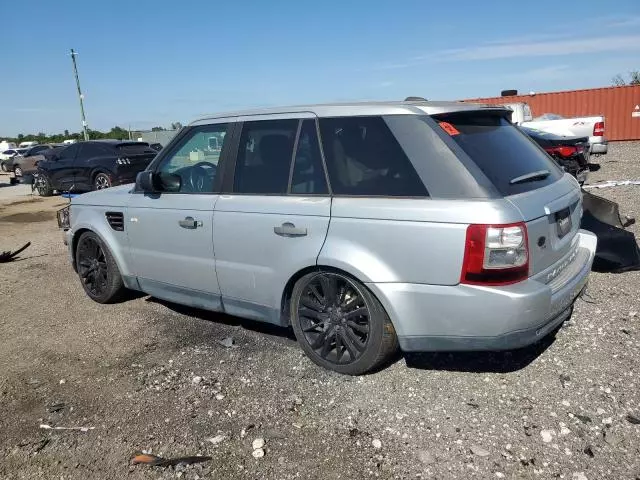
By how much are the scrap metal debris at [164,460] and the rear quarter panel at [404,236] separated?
130 cm

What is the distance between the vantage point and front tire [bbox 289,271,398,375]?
331 cm

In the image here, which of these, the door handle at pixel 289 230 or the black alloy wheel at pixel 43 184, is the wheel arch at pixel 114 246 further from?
the black alloy wheel at pixel 43 184

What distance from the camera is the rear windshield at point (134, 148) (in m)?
14.5

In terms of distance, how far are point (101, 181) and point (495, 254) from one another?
13.4 m

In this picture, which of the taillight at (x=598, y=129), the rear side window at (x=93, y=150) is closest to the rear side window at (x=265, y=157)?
the rear side window at (x=93, y=150)

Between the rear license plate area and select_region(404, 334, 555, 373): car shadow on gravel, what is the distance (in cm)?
89

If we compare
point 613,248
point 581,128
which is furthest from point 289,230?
point 581,128

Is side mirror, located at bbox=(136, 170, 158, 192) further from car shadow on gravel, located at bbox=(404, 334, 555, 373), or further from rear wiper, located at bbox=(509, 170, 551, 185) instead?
rear wiper, located at bbox=(509, 170, 551, 185)

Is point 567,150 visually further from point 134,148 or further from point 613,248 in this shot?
point 134,148

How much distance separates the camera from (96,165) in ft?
47.1

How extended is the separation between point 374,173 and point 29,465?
2.44m

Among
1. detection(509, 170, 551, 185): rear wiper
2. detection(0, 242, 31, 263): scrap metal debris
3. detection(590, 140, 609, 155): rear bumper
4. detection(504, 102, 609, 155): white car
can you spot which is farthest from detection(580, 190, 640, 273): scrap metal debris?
detection(590, 140, 609, 155): rear bumper

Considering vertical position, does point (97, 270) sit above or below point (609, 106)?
below

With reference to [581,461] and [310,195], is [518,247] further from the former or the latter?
[310,195]
